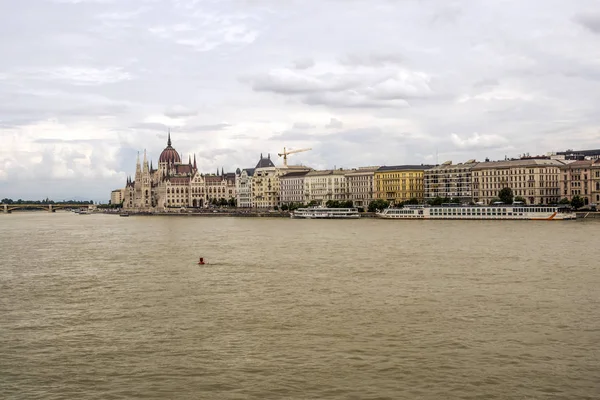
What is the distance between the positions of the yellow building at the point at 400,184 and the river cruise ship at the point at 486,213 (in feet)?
67.0

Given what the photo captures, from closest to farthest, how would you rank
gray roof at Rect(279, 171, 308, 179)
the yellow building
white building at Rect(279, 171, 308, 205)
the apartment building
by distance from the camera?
1. the apartment building
2. the yellow building
3. white building at Rect(279, 171, 308, 205)
4. gray roof at Rect(279, 171, 308, 179)

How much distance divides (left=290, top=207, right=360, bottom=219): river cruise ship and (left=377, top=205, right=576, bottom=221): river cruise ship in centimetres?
616

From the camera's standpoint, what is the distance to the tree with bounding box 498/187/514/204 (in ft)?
330

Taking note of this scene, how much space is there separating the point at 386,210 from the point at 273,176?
49944 mm

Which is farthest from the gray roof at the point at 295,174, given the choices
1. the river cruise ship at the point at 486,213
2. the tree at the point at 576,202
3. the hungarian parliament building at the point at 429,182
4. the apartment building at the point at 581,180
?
the tree at the point at 576,202

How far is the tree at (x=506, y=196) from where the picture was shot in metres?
101

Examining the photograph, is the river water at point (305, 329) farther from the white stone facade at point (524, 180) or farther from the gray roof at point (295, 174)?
the gray roof at point (295, 174)

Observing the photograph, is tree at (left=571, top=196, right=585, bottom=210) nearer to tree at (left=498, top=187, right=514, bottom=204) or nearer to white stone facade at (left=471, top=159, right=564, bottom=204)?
white stone facade at (left=471, top=159, right=564, bottom=204)

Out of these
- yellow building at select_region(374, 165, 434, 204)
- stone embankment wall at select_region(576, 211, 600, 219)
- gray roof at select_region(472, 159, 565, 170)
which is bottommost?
stone embankment wall at select_region(576, 211, 600, 219)

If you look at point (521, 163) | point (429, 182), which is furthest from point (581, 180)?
point (429, 182)

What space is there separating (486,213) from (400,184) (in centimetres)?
3280

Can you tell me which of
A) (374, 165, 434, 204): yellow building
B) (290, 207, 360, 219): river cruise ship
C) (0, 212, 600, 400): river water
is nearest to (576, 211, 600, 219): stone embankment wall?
(290, 207, 360, 219): river cruise ship

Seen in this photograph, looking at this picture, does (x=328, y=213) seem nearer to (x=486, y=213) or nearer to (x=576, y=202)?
(x=486, y=213)

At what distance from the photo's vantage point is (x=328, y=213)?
108 m
